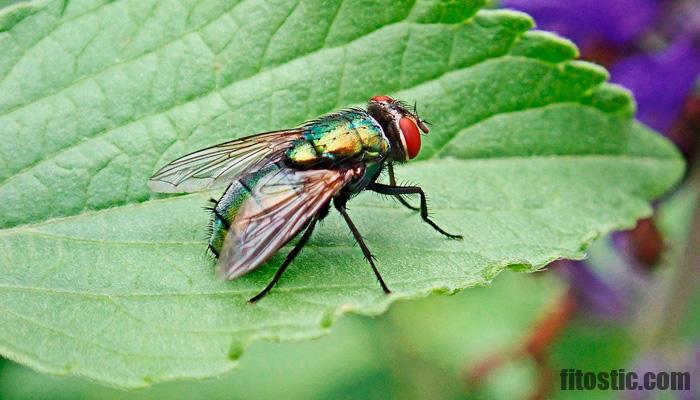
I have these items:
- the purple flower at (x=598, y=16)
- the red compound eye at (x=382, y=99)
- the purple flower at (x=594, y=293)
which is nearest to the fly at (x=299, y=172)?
the red compound eye at (x=382, y=99)

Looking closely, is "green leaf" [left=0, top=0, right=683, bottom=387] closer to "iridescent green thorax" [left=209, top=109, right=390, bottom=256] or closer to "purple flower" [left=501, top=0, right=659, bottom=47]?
"iridescent green thorax" [left=209, top=109, right=390, bottom=256]

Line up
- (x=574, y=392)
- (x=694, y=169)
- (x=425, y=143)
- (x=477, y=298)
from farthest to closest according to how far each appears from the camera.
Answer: (x=477, y=298) → (x=574, y=392) → (x=694, y=169) → (x=425, y=143)

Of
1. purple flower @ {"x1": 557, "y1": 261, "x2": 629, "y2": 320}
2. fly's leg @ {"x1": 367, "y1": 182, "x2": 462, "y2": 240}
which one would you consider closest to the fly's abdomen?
fly's leg @ {"x1": 367, "y1": 182, "x2": 462, "y2": 240}

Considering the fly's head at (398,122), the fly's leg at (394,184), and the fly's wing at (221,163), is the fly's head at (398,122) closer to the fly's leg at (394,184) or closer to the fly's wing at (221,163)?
the fly's leg at (394,184)

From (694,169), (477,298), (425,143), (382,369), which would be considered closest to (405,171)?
(425,143)

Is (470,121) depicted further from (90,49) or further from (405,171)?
(90,49)
